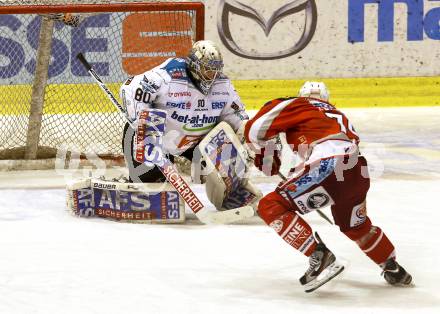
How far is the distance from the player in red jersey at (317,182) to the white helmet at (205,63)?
47.4 inches

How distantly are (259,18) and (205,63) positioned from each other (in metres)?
4.48

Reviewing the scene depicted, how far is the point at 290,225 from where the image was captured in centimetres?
352

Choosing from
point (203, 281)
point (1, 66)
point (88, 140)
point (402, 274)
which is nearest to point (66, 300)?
point (203, 281)

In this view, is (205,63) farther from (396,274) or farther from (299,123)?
(396,274)

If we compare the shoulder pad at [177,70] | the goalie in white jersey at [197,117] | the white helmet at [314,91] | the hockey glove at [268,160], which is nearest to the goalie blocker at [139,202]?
the goalie in white jersey at [197,117]

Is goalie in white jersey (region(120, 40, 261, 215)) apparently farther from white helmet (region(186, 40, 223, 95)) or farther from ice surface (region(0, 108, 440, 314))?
ice surface (region(0, 108, 440, 314))

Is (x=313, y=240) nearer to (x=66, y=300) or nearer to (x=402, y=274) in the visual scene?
(x=402, y=274)

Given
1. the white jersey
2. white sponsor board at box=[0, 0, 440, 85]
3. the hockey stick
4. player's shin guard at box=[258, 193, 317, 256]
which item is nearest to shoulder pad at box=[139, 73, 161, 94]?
the white jersey

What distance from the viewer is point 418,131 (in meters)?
7.94

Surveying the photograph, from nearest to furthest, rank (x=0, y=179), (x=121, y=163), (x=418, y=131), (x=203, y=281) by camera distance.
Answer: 1. (x=203, y=281)
2. (x=0, y=179)
3. (x=121, y=163)
4. (x=418, y=131)

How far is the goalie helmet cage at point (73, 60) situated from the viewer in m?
6.30

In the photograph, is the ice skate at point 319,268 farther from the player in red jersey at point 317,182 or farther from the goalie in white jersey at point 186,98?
the goalie in white jersey at point 186,98

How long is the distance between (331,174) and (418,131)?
4547 mm

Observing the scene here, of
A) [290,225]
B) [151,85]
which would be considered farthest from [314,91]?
[151,85]
